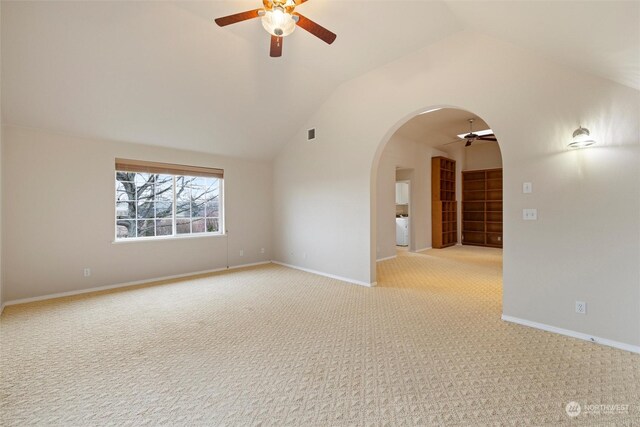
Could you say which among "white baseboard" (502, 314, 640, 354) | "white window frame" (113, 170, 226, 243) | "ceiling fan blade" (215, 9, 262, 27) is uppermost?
"ceiling fan blade" (215, 9, 262, 27)

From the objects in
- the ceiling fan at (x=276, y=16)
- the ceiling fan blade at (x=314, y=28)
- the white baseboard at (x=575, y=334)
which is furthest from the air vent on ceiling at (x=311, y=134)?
the white baseboard at (x=575, y=334)

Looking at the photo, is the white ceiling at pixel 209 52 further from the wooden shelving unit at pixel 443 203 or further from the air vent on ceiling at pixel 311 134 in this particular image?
the wooden shelving unit at pixel 443 203

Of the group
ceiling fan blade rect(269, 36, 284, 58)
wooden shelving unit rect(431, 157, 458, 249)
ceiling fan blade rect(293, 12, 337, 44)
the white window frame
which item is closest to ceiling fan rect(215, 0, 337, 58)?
ceiling fan blade rect(293, 12, 337, 44)

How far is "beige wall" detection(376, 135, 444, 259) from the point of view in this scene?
22.8ft

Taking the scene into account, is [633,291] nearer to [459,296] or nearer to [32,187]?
[459,296]

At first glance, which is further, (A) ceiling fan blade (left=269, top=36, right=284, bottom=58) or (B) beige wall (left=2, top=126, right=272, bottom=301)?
(B) beige wall (left=2, top=126, right=272, bottom=301)

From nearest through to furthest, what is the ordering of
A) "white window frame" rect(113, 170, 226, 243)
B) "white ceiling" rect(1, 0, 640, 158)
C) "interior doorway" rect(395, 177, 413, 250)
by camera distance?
"white ceiling" rect(1, 0, 640, 158), "white window frame" rect(113, 170, 226, 243), "interior doorway" rect(395, 177, 413, 250)

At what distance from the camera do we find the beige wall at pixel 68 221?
3.73 m

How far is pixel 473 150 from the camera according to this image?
9.37m

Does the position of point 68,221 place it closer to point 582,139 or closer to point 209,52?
point 209,52

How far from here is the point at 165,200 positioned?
518cm

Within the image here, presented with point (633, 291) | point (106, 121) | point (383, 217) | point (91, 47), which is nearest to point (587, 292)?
point (633, 291)

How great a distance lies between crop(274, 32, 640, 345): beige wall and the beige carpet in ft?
1.38

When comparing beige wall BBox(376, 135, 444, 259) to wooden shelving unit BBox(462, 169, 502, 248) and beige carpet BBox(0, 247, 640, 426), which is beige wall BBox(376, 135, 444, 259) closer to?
wooden shelving unit BBox(462, 169, 502, 248)
